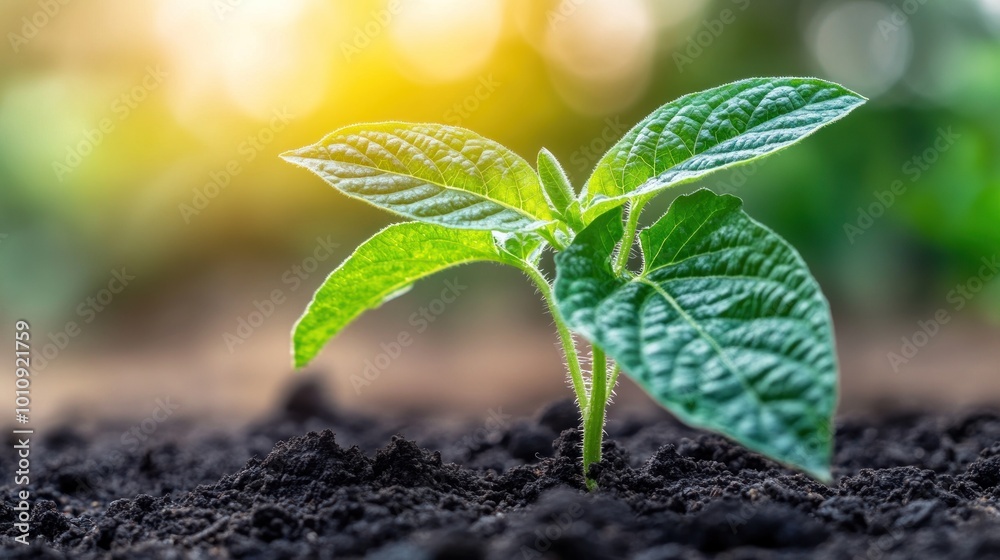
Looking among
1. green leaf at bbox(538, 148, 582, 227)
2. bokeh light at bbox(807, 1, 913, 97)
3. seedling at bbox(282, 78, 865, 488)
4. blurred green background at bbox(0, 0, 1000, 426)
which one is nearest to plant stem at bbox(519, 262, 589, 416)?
seedling at bbox(282, 78, 865, 488)

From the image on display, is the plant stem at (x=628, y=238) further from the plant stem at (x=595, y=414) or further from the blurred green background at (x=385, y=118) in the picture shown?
the blurred green background at (x=385, y=118)

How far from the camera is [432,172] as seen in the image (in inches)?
43.9

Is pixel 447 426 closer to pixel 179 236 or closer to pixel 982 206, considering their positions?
pixel 179 236

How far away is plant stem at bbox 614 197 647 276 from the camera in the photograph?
3.58 ft

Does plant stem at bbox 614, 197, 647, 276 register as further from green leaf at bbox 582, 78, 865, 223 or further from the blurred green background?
the blurred green background

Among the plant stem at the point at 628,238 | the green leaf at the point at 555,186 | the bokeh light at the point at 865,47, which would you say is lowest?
the plant stem at the point at 628,238

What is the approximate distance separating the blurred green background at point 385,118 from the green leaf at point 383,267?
1.69 m

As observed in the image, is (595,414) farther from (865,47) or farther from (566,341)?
(865,47)

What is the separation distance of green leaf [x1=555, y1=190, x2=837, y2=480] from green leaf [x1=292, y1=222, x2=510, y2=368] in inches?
8.1

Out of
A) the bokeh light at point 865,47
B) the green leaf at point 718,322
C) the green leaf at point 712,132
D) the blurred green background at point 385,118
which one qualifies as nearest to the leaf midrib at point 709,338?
the green leaf at point 718,322

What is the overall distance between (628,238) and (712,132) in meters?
0.18

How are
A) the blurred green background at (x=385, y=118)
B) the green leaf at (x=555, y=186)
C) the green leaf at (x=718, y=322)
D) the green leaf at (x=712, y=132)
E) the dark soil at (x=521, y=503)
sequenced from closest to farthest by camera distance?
1. the green leaf at (x=718, y=322)
2. the dark soil at (x=521, y=503)
3. the green leaf at (x=712, y=132)
4. the green leaf at (x=555, y=186)
5. the blurred green background at (x=385, y=118)

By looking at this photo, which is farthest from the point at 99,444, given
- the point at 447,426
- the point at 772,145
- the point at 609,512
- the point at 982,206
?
the point at 982,206

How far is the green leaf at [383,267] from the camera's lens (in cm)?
117
